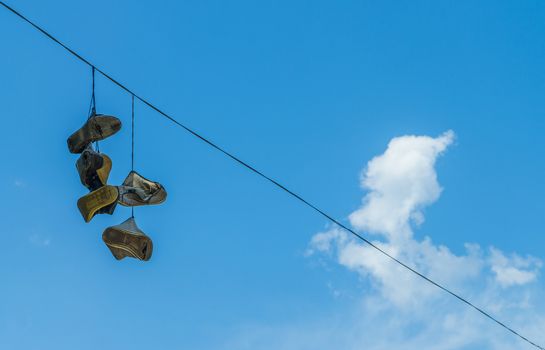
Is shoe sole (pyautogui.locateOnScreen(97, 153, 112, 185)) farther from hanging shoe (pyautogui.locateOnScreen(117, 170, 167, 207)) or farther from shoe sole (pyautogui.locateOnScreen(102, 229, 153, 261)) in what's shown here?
shoe sole (pyautogui.locateOnScreen(102, 229, 153, 261))

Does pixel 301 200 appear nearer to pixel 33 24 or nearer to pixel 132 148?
pixel 132 148

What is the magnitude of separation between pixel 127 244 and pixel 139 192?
Result: 1.50ft

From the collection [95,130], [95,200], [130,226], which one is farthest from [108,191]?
[95,130]

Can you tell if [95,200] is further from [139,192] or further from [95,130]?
[95,130]

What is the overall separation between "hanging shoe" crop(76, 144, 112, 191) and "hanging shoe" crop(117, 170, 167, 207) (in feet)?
0.54

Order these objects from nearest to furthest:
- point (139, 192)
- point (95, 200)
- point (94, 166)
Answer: point (95, 200), point (94, 166), point (139, 192)


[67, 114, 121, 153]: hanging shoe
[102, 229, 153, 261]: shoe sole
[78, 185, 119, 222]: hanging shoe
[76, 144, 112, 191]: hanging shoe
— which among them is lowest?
[102, 229, 153, 261]: shoe sole

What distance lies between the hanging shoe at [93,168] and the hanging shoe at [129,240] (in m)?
0.37

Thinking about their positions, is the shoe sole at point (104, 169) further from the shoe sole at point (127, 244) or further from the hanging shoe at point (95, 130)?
the shoe sole at point (127, 244)

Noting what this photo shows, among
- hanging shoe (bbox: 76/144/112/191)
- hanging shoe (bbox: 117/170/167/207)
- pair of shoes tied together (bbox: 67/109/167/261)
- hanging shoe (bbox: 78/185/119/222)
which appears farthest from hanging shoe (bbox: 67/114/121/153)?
hanging shoe (bbox: 78/185/119/222)

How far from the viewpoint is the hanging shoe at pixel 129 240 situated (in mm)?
4832

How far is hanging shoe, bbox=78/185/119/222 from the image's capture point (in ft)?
15.4

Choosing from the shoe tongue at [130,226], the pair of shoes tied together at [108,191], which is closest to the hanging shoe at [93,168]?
the pair of shoes tied together at [108,191]

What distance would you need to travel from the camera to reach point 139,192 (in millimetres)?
5105
